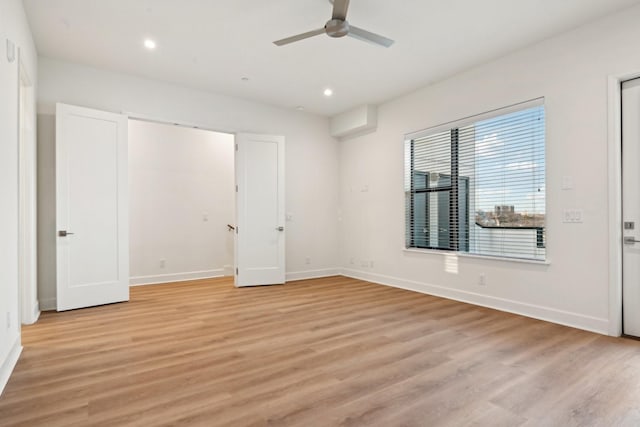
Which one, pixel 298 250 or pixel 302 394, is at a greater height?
pixel 298 250

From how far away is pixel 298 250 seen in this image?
20.5 feet

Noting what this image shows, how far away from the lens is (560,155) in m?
3.58

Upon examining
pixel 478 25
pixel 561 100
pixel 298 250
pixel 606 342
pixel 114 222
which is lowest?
pixel 606 342

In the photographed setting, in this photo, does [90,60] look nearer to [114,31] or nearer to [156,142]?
[114,31]

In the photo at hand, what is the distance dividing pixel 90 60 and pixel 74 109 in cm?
64

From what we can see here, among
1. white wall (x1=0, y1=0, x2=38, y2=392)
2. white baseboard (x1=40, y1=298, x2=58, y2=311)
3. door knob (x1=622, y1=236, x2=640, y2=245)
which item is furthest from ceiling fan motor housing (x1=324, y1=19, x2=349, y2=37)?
white baseboard (x1=40, y1=298, x2=58, y2=311)

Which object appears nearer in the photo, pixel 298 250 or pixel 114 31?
pixel 114 31

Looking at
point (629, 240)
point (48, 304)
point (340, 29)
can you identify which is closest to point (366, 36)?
point (340, 29)

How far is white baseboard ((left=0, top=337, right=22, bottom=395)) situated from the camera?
7.27ft

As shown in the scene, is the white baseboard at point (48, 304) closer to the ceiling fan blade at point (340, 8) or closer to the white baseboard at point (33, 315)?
the white baseboard at point (33, 315)

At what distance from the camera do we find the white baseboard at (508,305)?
333 centimetres

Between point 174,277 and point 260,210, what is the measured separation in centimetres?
192

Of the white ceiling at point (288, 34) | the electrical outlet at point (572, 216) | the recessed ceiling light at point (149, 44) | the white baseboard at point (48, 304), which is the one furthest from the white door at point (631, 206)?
the white baseboard at point (48, 304)

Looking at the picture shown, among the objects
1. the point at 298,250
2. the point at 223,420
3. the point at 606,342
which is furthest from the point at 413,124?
the point at 223,420
